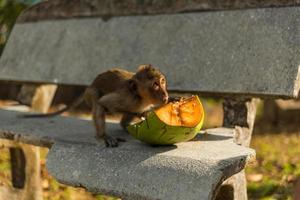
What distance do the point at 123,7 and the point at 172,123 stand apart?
6.90 feet

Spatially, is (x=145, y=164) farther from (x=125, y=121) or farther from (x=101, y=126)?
A: (x=125, y=121)

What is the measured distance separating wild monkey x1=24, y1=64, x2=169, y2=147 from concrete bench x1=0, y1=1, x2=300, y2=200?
0.47 feet

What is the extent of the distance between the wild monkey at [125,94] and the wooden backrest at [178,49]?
456 millimetres

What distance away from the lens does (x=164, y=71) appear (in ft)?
13.5

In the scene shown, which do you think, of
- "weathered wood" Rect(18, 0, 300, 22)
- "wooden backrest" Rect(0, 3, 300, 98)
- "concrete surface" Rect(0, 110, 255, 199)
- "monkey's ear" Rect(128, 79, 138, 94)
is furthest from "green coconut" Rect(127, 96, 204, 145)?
"weathered wood" Rect(18, 0, 300, 22)

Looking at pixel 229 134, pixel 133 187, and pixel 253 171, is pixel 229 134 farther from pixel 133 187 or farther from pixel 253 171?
pixel 253 171

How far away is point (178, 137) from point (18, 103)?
2705mm

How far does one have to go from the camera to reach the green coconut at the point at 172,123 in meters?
2.85

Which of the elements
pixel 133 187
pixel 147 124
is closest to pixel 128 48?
pixel 147 124

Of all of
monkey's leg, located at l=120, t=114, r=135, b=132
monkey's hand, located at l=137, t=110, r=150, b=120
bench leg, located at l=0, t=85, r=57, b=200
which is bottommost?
bench leg, located at l=0, t=85, r=57, b=200

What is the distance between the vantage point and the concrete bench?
267cm

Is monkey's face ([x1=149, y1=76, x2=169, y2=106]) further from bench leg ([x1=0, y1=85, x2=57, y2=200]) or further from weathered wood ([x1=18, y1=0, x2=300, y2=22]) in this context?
bench leg ([x1=0, y1=85, x2=57, y2=200])

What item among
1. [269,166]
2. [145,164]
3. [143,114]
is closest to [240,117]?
[143,114]

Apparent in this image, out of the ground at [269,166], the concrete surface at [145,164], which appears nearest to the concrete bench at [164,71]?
the concrete surface at [145,164]
